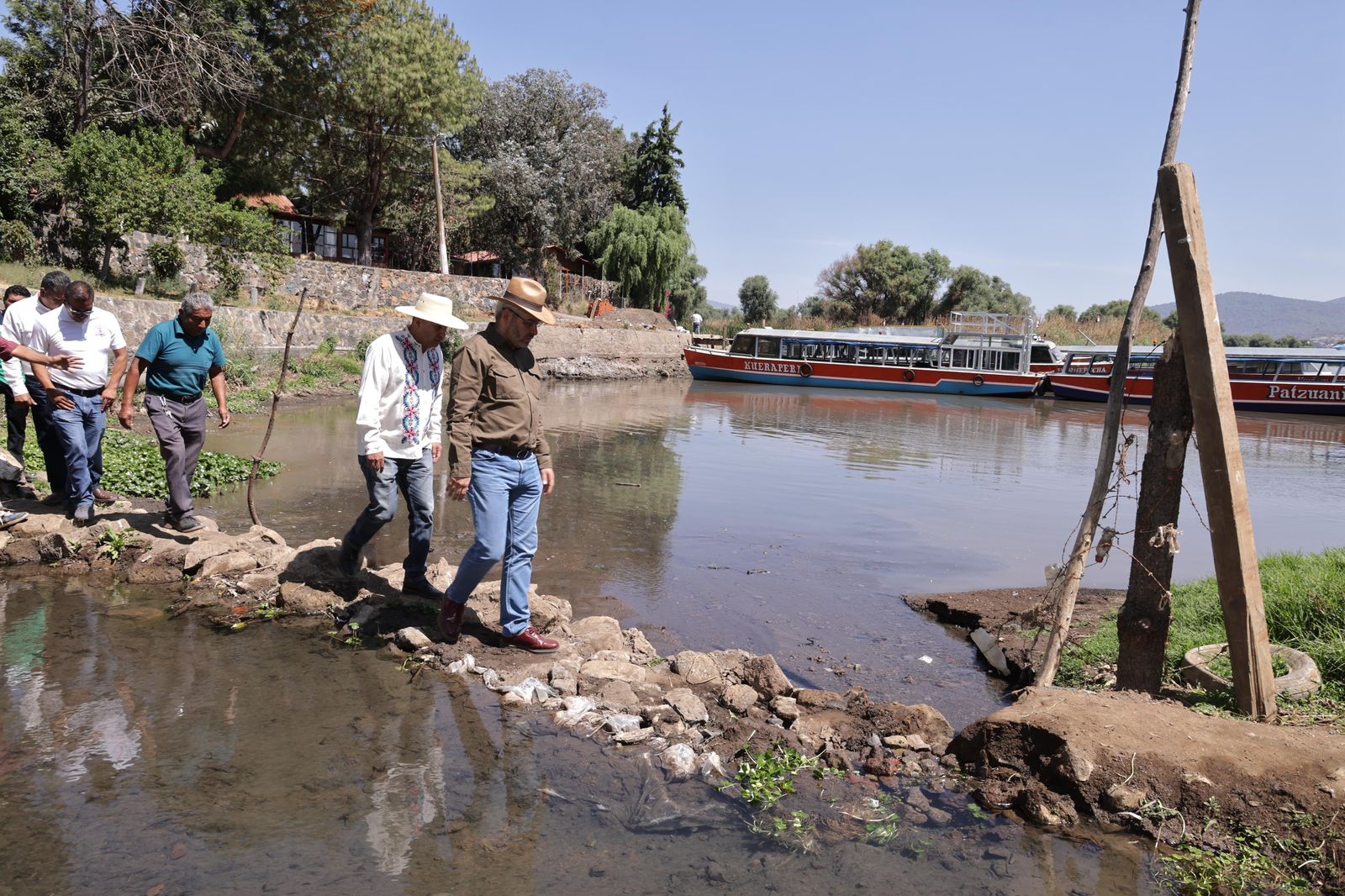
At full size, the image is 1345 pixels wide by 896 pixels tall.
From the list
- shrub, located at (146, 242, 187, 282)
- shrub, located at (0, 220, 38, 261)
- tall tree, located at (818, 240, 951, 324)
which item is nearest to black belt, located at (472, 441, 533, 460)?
shrub, located at (146, 242, 187, 282)

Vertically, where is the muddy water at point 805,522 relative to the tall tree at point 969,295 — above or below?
below

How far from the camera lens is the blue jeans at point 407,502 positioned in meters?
5.08

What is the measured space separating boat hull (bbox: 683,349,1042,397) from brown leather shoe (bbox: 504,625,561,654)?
36455 mm

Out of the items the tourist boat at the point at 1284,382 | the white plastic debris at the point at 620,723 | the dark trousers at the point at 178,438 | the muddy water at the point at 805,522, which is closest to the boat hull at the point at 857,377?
the tourist boat at the point at 1284,382

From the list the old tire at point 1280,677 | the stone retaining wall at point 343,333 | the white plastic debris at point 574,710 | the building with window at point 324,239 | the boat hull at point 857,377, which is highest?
the building with window at point 324,239

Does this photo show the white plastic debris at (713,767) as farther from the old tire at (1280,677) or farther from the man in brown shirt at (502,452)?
the old tire at (1280,677)

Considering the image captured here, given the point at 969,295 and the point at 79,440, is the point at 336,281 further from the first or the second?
the point at 969,295

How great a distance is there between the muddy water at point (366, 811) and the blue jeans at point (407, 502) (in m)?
1.10

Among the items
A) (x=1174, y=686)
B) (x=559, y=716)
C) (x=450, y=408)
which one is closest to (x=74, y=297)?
(x=450, y=408)

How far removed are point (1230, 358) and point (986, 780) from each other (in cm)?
3905

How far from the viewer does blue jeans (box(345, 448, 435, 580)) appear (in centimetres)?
508

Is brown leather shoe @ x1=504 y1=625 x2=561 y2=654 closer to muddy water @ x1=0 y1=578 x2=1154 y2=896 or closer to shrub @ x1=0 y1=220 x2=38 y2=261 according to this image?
muddy water @ x1=0 y1=578 x2=1154 y2=896

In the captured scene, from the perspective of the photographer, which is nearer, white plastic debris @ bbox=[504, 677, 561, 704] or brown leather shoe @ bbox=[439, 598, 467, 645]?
white plastic debris @ bbox=[504, 677, 561, 704]

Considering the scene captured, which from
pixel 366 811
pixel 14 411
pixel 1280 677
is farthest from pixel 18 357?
pixel 1280 677
